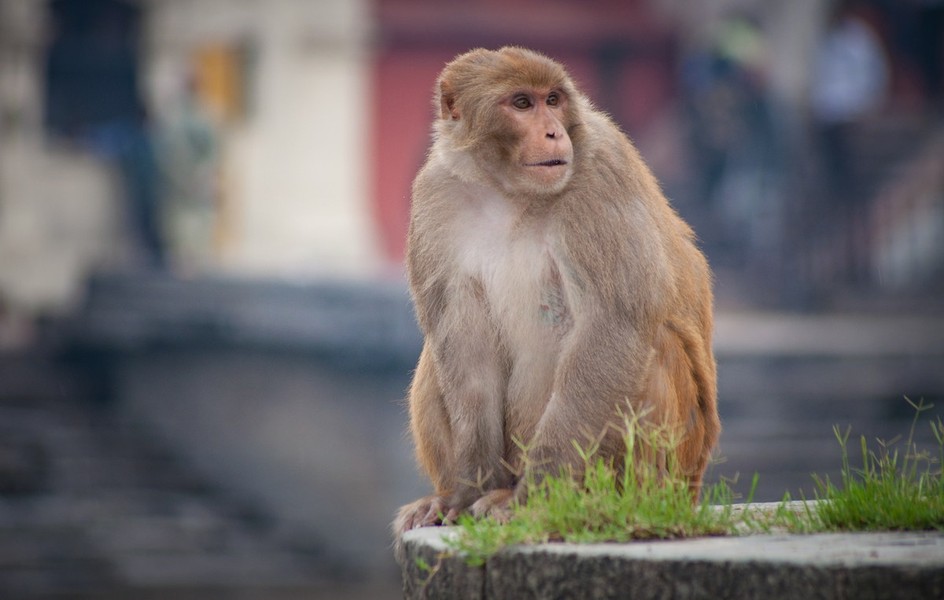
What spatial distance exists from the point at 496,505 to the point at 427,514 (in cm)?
28

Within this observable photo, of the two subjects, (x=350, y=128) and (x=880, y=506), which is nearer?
(x=880, y=506)

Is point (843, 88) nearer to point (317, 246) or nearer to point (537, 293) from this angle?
point (317, 246)

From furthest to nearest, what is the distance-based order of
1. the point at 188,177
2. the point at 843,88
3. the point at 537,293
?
the point at 843,88 → the point at 188,177 → the point at 537,293

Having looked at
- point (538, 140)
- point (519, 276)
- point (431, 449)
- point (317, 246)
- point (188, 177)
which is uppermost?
point (538, 140)

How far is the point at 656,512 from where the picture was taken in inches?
164

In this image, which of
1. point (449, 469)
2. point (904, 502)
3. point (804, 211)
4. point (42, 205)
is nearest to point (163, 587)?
point (42, 205)

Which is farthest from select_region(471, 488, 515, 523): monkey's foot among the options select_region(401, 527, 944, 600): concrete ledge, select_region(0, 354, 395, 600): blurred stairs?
select_region(0, 354, 395, 600): blurred stairs

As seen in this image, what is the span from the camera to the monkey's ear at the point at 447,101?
15.9ft

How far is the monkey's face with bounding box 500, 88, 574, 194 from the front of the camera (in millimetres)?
4527

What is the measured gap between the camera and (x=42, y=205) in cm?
1617

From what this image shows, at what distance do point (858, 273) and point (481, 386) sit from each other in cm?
1085

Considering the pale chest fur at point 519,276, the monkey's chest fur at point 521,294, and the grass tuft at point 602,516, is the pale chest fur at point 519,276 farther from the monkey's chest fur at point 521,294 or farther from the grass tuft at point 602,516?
the grass tuft at point 602,516

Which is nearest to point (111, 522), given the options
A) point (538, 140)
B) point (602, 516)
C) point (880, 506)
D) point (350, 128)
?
point (350, 128)

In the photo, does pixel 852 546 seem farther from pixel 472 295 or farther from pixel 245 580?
pixel 245 580
